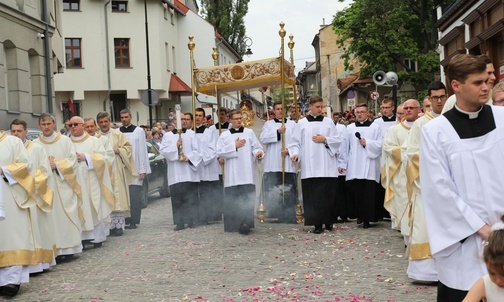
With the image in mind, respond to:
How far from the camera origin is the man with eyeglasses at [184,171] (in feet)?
45.1

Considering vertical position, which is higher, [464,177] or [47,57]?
[47,57]

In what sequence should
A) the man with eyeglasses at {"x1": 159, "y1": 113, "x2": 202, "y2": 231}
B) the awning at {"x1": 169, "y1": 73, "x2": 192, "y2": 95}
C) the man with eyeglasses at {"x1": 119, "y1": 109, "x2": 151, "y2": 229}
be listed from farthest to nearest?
the awning at {"x1": 169, "y1": 73, "x2": 192, "y2": 95}, the man with eyeglasses at {"x1": 119, "y1": 109, "x2": 151, "y2": 229}, the man with eyeglasses at {"x1": 159, "y1": 113, "x2": 202, "y2": 231}

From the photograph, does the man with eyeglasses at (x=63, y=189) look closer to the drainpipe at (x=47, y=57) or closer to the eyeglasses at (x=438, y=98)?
the eyeglasses at (x=438, y=98)

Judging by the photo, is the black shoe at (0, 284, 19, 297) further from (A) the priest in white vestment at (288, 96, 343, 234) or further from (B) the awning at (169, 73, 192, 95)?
(B) the awning at (169, 73, 192, 95)

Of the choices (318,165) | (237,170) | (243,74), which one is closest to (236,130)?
(237,170)

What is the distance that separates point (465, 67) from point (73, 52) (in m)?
39.1

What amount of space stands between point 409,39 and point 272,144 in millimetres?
26310

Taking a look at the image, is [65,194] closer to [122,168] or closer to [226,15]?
[122,168]

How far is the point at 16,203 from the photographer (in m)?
9.08

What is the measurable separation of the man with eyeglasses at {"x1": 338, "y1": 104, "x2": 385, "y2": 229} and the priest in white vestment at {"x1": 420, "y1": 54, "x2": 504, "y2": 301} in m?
8.42

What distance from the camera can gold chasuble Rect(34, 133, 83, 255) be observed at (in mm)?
10711

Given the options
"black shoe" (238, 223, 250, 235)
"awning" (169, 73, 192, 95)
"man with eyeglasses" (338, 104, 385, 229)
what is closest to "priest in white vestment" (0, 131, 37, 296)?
"black shoe" (238, 223, 250, 235)

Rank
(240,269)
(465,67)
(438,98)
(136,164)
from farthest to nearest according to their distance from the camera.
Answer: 1. (136,164)
2. (240,269)
3. (438,98)
4. (465,67)

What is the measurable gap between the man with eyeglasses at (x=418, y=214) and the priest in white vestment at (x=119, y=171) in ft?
20.1
